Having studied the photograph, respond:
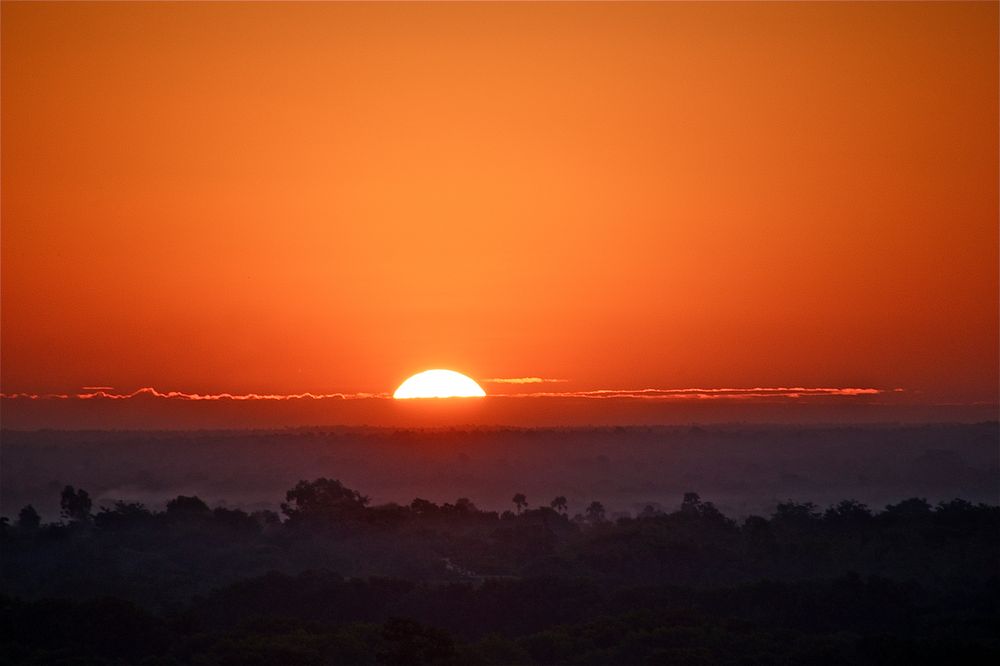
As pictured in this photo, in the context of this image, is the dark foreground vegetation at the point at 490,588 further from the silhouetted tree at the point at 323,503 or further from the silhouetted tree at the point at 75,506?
the silhouetted tree at the point at 323,503

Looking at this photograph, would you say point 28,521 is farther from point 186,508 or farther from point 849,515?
point 849,515

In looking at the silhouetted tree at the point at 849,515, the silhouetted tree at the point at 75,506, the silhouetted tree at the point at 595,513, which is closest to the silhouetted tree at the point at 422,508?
the silhouetted tree at the point at 75,506

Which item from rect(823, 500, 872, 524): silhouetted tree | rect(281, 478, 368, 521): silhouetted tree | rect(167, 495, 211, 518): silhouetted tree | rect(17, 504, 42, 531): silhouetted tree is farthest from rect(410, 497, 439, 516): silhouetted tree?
rect(823, 500, 872, 524): silhouetted tree

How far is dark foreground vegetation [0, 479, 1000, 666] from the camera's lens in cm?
5209

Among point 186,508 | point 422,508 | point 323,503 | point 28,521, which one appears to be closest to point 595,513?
point 422,508

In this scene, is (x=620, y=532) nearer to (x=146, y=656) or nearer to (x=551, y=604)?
(x=551, y=604)

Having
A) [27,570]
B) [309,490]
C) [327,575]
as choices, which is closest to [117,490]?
[309,490]

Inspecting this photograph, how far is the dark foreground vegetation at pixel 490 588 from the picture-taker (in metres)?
52.1

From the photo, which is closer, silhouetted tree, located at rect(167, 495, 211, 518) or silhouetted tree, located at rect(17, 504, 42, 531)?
silhouetted tree, located at rect(17, 504, 42, 531)

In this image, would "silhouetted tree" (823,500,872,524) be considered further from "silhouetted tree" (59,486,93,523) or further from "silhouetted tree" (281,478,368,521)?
"silhouetted tree" (59,486,93,523)

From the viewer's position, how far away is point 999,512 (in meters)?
97.6

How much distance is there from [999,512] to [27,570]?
2430 inches

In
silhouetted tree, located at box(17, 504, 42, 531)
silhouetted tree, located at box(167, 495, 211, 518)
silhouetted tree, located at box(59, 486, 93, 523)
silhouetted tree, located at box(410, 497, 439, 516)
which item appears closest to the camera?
silhouetted tree, located at box(410, 497, 439, 516)

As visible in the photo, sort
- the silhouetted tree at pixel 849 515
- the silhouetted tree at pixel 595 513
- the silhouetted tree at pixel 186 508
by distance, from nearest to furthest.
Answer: the silhouetted tree at pixel 849 515, the silhouetted tree at pixel 186 508, the silhouetted tree at pixel 595 513
